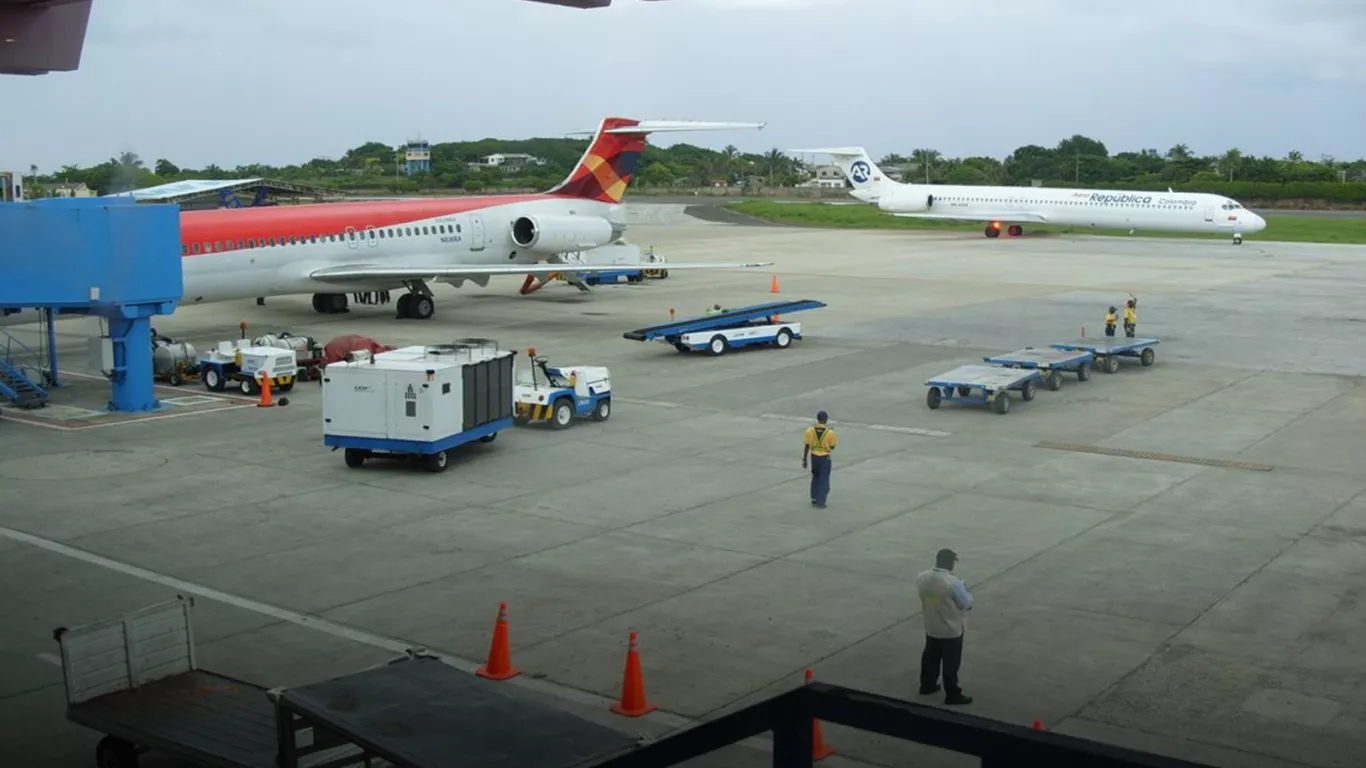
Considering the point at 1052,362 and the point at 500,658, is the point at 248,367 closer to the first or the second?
the point at 1052,362

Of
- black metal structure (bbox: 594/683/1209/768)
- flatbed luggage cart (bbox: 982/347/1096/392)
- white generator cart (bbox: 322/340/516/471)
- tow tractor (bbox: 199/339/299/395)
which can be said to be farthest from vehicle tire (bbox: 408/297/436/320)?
black metal structure (bbox: 594/683/1209/768)

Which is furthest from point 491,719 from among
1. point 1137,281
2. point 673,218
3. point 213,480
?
point 673,218

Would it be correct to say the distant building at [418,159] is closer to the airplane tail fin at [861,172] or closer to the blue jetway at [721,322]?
the airplane tail fin at [861,172]

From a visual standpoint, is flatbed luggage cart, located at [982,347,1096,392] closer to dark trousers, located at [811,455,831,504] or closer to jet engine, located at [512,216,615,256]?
dark trousers, located at [811,455,831,504]

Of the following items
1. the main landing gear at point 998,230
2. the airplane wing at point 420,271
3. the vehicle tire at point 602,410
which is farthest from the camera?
the main landing gear at point 998,230

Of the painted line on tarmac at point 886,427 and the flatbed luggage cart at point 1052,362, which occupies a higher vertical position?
A: the flatbed luggage cart at point 1052,362

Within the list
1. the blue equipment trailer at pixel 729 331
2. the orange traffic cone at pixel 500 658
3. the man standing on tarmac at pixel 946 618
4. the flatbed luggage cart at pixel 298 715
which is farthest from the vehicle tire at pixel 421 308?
the man standing on tarmac at pixel 946 618

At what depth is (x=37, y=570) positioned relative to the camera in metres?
17.4

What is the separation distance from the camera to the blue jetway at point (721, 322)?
114 ft

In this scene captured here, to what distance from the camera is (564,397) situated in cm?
2631

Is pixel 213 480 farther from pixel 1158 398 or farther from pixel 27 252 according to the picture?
pixel 1158 398

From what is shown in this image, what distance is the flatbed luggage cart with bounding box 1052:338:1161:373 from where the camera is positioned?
106ft

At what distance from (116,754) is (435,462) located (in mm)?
11428

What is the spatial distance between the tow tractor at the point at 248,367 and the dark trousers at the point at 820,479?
14.0 m
